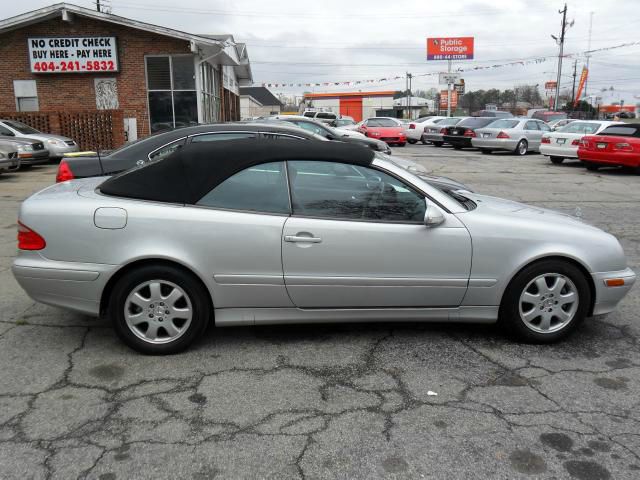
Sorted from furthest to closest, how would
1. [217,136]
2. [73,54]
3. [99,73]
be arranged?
[99,73] < [73,54] < [217,136]

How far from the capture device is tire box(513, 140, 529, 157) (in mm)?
22031

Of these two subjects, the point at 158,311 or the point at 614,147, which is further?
the point at 614,147

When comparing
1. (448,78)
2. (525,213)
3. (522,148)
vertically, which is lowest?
(522,148)

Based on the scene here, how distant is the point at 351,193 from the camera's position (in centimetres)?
402

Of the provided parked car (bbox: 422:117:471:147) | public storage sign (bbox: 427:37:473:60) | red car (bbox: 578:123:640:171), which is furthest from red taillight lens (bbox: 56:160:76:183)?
public storage sign (bbox: 427:37:473:60)

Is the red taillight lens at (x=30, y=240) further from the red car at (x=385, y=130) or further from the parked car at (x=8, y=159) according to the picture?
the red car at (x=385, y=130)

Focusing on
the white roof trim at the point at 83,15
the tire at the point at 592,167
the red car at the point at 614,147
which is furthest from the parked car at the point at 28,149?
the tire at the point at 592,167

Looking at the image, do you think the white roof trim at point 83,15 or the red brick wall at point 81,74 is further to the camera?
the red brick wall at point 81,74

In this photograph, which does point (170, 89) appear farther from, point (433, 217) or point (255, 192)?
point (433, 217)

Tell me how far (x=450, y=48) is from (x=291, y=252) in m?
56.4

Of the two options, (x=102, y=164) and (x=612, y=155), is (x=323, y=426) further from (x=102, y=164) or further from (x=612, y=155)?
(x=612, y=155)

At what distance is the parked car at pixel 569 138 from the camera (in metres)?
17.5

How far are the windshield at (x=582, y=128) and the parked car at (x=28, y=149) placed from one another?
52.0ft

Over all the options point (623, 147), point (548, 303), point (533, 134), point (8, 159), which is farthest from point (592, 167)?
point (8, 159)
